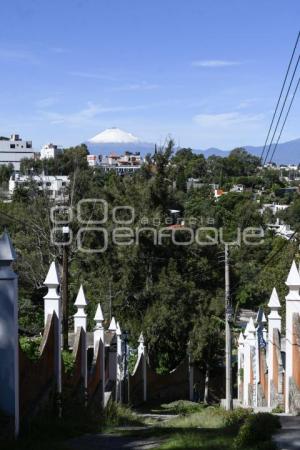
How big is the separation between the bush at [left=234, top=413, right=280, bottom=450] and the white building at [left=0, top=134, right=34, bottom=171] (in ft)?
549

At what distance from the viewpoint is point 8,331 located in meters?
8.15

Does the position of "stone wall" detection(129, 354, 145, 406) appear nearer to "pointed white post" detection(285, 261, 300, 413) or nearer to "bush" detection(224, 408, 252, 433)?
"pointed white post" detection(285, 261, 300, 413)

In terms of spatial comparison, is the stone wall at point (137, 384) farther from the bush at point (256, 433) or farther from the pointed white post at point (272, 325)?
the bush at point (256, 433)

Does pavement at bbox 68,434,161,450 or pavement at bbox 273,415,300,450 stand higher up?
pavement at bbox 273,415,300,450

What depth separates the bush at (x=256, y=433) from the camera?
7.51 meters

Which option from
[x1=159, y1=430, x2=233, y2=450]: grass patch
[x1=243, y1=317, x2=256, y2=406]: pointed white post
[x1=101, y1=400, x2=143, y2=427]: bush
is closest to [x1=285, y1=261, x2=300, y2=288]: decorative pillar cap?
[x1=101, y1=400, x2=143, y2=427]: bush

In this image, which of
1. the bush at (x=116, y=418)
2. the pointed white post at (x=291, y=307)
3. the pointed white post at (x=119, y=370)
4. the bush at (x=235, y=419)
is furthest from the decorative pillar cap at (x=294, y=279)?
the pointed white post at (x=119, y=370)

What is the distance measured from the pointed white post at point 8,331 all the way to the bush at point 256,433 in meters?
2.73

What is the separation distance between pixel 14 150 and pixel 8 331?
175530 millimetres

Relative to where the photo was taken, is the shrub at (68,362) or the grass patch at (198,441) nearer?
the grass patch at (198,441)

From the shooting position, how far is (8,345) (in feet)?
26.8

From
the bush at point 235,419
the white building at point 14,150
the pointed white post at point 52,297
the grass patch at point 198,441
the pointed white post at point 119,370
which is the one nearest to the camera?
the grass patch at point 198,441

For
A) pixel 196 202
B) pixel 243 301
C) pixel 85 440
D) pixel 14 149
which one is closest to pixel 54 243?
pixel 243 301

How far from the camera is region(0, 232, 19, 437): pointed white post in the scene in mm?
8109
